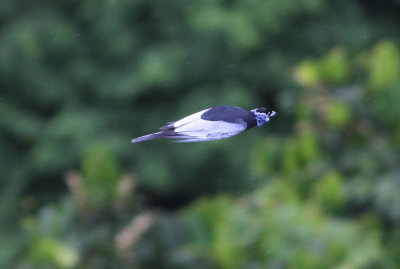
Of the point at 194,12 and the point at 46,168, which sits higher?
the point at 194,12

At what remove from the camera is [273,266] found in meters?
5.10

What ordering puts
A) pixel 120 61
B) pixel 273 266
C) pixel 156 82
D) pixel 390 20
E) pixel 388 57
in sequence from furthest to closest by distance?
pixel 390 20 < pixel 120 61 < pixel 156 82 < pixel 388 57 < pixel 273 266

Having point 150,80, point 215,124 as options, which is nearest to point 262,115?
point 215,124

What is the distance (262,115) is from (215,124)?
106mm

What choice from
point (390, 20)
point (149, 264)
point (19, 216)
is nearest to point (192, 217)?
point (149, 264)

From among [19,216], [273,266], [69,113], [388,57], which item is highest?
[388,57]

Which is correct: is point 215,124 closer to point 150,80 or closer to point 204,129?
point 204,129

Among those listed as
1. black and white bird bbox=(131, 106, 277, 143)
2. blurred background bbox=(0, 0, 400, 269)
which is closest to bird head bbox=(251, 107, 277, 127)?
black and white bird bbox=(131, 106, 277, 143)

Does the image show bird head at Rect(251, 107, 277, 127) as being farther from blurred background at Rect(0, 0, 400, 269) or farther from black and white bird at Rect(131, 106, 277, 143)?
blurred background at Rect(0, 0, 400, 269)

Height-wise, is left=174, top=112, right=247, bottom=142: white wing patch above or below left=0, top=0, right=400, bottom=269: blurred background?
above

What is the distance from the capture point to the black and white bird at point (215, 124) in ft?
4.98

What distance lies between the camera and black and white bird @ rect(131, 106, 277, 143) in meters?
1.52

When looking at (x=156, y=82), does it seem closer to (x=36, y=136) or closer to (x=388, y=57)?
(x=36, y=136)

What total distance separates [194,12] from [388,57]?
5.13m
